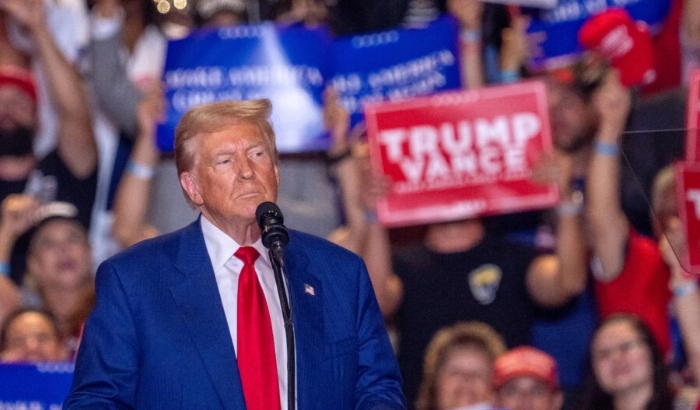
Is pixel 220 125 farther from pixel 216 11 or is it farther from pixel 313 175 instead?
pixel 216 11

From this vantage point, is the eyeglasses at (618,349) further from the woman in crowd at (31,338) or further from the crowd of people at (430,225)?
the woman in crowd at (31,338)

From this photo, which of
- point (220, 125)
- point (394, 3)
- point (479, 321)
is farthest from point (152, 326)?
point (394, 3)

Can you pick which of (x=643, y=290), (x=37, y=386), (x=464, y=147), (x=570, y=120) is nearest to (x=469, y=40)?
(x=570, y=120)

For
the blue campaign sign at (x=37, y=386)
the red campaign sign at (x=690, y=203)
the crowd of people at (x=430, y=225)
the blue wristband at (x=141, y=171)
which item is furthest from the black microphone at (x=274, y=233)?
the blue wristband at (x=141, y=171)

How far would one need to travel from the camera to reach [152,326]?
2266mm

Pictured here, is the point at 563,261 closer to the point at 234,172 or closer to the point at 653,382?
the point at 653,382

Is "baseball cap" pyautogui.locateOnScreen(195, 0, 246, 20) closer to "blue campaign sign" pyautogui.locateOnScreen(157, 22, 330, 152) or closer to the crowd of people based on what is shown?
the crowd of people

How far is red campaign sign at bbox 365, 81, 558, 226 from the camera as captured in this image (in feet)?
15.8

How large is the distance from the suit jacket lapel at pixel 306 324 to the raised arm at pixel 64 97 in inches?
123

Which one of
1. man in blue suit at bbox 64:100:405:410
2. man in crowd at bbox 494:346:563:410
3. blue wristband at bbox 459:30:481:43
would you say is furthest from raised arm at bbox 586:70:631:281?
man in blue suit at bbox 64:100:405:410

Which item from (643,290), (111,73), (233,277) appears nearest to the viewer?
(233,277)

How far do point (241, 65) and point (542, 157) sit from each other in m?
1.29

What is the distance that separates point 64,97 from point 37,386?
70.4 inches

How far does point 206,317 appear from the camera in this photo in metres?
2.28
